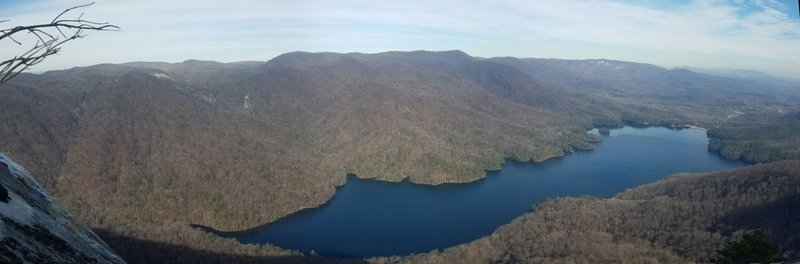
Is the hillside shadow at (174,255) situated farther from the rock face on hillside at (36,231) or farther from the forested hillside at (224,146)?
the rock face on hillside at (36,231)

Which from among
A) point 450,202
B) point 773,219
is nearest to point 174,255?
point 450,202

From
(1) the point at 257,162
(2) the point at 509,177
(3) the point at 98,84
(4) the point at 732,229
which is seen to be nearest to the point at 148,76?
(3) the point at 98,84

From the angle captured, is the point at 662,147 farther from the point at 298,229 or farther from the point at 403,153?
the point at 298,229

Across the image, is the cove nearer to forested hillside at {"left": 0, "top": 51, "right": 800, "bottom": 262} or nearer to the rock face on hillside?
forested hillside at {"left": 0, "top": 51, "right": 800, "bottom": 262}

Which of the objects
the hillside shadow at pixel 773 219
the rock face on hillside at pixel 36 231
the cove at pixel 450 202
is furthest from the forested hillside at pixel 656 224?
the rock face on hillside at pixel 36 231

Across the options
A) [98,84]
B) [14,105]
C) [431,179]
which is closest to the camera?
[14,105]

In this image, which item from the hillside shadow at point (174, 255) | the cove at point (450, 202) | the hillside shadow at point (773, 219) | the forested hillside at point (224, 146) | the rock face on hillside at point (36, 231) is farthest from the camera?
the forested hillside at point (224, 146)

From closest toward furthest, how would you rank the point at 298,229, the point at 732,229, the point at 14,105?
the point at 732,229, the point at 298,229, the point at 14,105

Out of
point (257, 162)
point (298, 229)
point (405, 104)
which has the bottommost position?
point (298, 229)
